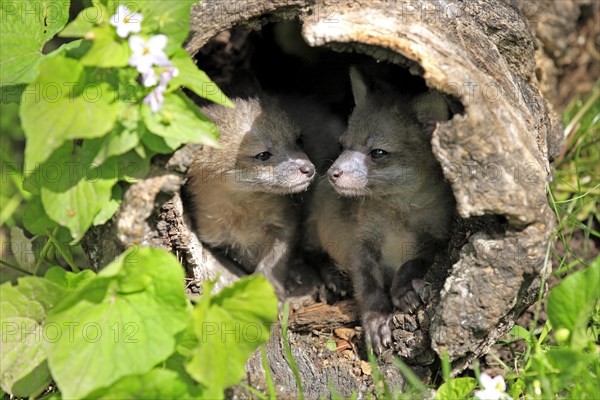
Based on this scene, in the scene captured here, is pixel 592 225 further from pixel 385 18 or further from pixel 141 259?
pixel 141 259

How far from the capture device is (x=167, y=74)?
10.2 ft

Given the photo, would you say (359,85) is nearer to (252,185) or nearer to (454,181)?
(252,185)

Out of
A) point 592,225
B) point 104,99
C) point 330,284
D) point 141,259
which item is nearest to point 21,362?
point 141,259

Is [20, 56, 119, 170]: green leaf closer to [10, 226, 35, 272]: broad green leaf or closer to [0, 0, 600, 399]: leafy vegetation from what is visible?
[0, 0, 600, 399]: leafy vegetation

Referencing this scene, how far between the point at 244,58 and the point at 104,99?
288 centimetres

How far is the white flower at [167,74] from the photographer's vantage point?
312 centimetres

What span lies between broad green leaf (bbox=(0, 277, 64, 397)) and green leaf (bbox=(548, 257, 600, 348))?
7.26 feet

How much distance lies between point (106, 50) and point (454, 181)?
5.25 feet

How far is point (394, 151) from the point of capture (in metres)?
4.23

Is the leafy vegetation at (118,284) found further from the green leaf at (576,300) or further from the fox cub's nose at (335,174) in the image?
the fox cub's nose at (335,174)

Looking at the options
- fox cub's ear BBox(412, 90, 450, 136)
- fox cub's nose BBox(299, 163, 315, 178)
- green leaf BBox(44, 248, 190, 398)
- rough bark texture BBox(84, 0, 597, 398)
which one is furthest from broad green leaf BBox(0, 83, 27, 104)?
fox cub's ear BBox(412, 90, 450, 136)

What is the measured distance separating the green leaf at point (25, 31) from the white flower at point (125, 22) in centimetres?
47

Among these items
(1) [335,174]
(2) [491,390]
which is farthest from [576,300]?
(1) [335,174]

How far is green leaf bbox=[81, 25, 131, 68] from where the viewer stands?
9.79ft
